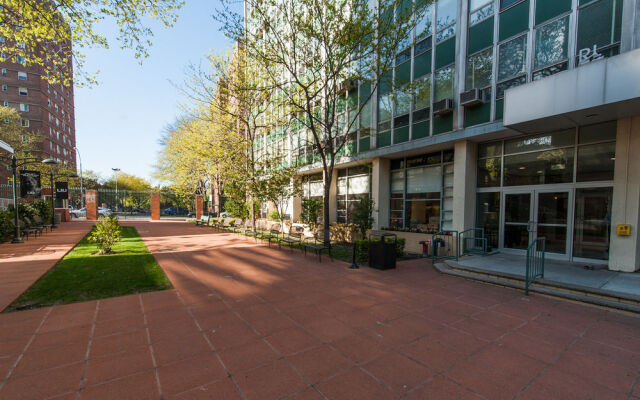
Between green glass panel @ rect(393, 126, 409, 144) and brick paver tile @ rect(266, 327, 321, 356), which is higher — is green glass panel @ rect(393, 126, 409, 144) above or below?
above

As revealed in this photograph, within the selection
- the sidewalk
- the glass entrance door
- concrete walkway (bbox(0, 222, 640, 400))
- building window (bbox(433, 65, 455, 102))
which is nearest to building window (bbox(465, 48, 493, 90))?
building window (bbox(433, 65, 455, 102))

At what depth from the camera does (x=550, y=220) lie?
8875 mm

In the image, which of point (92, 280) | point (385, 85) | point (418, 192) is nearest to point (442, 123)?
point (418, 192)

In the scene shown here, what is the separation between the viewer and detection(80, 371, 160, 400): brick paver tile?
2.58 m

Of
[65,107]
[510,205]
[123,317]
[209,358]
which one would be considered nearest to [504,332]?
[209,358]

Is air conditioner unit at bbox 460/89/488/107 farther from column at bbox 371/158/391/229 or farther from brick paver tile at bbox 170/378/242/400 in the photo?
brick paver tile at bbox 170/378/242/400

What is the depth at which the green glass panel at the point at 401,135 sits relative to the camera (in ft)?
40.9

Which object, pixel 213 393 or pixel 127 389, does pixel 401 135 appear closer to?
pixel 213 393

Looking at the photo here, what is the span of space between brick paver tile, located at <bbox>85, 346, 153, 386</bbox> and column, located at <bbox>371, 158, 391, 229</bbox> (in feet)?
38.3

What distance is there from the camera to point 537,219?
30.1 feet

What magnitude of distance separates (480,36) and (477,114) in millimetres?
2906

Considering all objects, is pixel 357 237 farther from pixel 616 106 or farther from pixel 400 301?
pixel 616 106

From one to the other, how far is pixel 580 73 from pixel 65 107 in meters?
80.1

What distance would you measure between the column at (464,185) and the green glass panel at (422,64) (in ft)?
11.8
